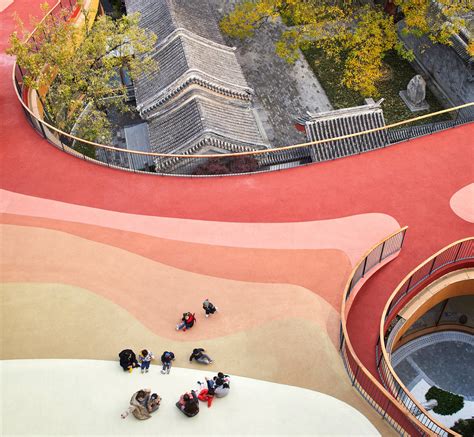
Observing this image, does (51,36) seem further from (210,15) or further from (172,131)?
(210,15)

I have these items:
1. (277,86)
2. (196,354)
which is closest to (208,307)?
(196,354)

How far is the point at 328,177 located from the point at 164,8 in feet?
44.9

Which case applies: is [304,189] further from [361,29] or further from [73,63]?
[361,29]

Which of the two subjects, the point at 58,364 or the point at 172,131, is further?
the point at 172,131

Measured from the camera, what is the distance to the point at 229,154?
20266 mm

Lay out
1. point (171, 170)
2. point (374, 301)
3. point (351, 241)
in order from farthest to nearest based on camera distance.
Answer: point (171, 170) < point (351, 241) < point (374, 301)

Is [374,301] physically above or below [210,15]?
below

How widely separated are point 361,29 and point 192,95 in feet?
29.0

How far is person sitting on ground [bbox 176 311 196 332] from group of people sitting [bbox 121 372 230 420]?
187 centimetres

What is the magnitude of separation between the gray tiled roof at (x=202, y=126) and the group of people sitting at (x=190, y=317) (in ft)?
27.6

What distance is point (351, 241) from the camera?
18219mm

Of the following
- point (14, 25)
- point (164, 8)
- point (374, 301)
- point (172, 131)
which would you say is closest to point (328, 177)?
point (374, 301)

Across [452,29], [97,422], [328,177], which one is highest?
[452,29]

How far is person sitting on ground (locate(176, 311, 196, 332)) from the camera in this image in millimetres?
15891
